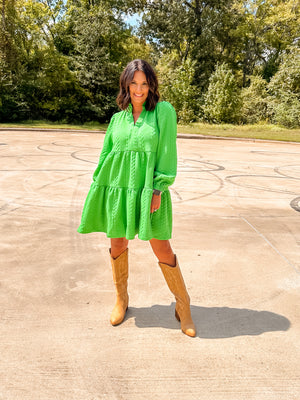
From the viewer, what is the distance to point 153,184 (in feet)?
7.16

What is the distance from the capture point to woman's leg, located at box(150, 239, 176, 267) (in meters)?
2.34

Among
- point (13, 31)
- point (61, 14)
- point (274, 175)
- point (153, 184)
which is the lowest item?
point (274, 175)

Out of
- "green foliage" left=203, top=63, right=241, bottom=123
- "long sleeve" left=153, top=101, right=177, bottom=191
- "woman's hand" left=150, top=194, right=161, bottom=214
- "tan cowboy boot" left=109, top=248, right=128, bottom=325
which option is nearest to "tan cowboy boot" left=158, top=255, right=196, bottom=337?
"tan cowboy boot" left=109, top=248, right=128, bottom=325

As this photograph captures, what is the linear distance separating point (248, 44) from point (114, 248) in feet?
120

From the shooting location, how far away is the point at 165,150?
2154 mm

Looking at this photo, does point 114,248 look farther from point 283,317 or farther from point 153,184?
point 283,317

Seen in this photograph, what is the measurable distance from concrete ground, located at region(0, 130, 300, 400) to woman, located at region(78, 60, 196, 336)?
A: 10.6 inches

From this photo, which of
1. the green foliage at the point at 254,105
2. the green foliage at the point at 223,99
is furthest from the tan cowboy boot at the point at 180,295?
the green foliage at the point at 254,105

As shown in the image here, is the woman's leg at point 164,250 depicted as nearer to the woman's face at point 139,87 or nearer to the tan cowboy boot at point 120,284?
the tan cowboy boot at point 120,284

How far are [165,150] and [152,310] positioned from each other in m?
1.27

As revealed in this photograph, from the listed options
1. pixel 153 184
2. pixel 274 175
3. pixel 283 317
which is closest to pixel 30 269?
pixel 153 184

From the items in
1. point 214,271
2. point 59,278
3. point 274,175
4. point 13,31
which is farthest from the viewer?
point 13,31

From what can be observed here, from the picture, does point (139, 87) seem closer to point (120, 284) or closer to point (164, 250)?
point (164, 250)

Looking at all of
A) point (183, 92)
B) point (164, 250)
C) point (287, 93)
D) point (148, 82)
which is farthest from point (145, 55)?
point (164, 250)
